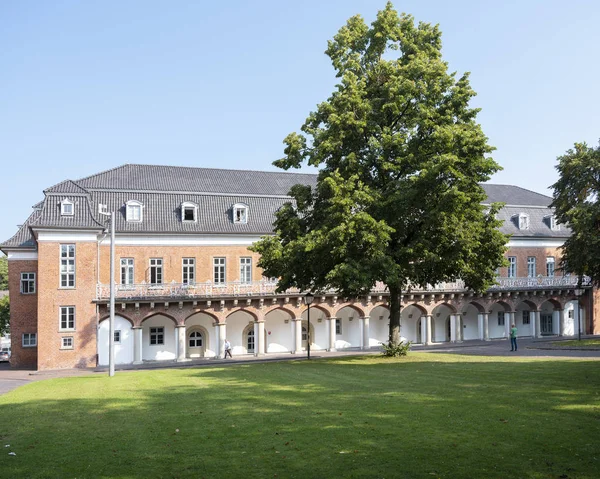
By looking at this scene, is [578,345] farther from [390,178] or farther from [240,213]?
[240,213]

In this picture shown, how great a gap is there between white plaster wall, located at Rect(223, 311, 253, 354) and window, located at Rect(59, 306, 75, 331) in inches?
397

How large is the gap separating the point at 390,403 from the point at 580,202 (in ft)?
105

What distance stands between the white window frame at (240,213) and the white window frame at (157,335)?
833 centimetres

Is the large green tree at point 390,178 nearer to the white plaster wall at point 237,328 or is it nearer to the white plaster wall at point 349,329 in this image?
the white plaster wall at point 237,328

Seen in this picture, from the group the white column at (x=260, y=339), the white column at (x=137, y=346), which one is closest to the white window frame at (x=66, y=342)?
the white column at (x=137, y=346)

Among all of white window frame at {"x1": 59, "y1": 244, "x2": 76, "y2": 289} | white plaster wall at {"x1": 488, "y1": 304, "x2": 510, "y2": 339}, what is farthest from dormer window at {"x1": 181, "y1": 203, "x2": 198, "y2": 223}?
white plaster wall at {"x1": 488, "y1": 304, "x2": 510, "y2": 339}

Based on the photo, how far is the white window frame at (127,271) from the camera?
39062 mm

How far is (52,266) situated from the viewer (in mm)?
35781

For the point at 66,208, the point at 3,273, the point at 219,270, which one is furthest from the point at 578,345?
the point at 3,273

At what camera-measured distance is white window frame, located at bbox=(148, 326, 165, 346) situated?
39.9 meters

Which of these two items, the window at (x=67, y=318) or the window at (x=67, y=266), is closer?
the window at (x=67, y=318)

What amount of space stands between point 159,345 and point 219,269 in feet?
19.8

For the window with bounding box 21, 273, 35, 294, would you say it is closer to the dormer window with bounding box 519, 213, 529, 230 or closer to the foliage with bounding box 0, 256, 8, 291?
the dormer window with bounding box 519, 213, 529, 230

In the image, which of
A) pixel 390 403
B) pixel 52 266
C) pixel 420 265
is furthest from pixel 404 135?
pixel 52 266
